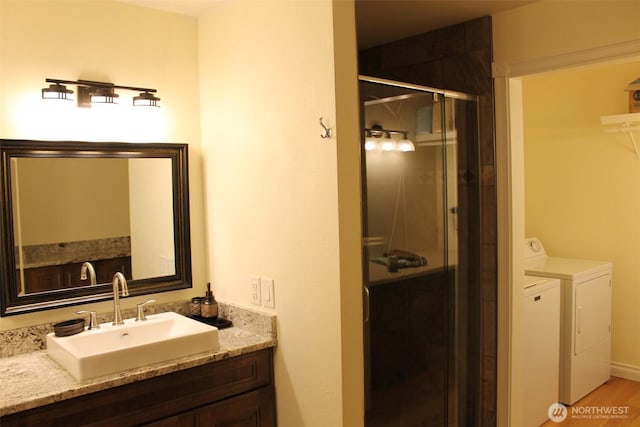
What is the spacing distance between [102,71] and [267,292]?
122cm

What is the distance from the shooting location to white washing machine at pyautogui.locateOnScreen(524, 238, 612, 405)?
3.62 metres

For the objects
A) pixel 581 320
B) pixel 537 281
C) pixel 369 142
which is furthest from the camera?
pixel 581 320

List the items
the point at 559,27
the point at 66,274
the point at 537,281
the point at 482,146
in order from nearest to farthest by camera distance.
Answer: the point at 66,274 < the point at 559,27 < the point at 482,146 < the point at 537,281

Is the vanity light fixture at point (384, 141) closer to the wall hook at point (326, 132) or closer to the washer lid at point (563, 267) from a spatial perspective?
the wall hook at point (326, 132)

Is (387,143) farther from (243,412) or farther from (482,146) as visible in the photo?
(243,412)

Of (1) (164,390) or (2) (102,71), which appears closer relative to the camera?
(1) (164,390)

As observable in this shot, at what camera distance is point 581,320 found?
3.69 meters

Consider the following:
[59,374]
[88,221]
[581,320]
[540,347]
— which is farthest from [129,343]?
[581,320]

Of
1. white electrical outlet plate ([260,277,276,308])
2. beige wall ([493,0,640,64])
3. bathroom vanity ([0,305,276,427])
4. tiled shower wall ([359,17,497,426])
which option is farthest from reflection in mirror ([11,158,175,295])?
beige wall ([493,0,640,64])

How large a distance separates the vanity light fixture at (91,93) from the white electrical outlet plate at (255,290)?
0.92 metres

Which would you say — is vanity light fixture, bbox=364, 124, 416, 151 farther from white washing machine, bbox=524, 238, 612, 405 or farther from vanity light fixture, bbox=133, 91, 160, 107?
white washing machine, bbox=524, 238, 612, 405

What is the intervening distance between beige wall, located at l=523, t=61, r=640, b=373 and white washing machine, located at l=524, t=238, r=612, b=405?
208 millimetres

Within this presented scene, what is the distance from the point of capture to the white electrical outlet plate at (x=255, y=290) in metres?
2.42

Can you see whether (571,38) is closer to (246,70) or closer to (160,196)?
(246,70)
